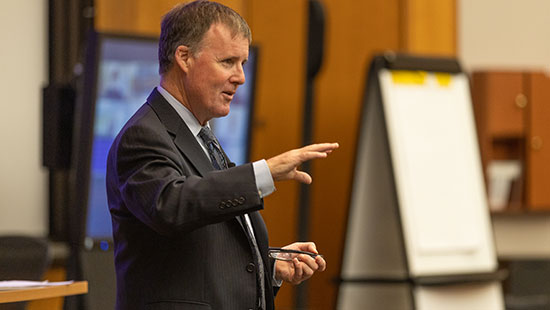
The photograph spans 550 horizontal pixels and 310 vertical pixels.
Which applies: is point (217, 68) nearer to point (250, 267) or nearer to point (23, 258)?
point (250, 267)

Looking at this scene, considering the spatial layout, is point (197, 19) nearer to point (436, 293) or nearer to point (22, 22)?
point (22, 22)

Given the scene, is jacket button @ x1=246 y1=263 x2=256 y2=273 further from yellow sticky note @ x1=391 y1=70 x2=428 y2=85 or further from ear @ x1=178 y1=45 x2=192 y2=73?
yellow sticky note @ x1=391 y1=70 x2=428 y2=85

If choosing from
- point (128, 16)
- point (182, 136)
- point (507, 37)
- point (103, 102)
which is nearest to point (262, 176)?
point (182, 136)

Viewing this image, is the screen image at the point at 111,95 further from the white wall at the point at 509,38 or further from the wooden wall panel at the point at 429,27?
the white wall at the point at 509,38

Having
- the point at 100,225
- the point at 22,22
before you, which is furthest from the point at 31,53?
the point at 100,225

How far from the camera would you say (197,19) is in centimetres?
140

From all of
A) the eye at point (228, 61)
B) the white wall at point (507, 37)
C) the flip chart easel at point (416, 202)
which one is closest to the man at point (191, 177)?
the eye at point (228, 61)

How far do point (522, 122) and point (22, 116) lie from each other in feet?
11.0

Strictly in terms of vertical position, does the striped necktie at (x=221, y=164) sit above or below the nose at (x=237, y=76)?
below

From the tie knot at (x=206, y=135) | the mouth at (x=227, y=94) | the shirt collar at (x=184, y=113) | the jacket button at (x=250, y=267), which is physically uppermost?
the mouth at (x=227, y=94)

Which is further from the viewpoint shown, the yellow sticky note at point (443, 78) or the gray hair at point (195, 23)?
the yellow sticky note at point (443, 78)

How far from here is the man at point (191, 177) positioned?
51.6 inches

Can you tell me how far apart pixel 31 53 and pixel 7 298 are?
201 cm

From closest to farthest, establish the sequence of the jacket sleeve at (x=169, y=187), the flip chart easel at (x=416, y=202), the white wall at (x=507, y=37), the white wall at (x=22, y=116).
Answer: the jacket sleeve at (x=169, y=187) → the white wall at (x=22, y=116) → the flip chart easel at (x=416, y=202) → the white wall at (x=507, y=37)
